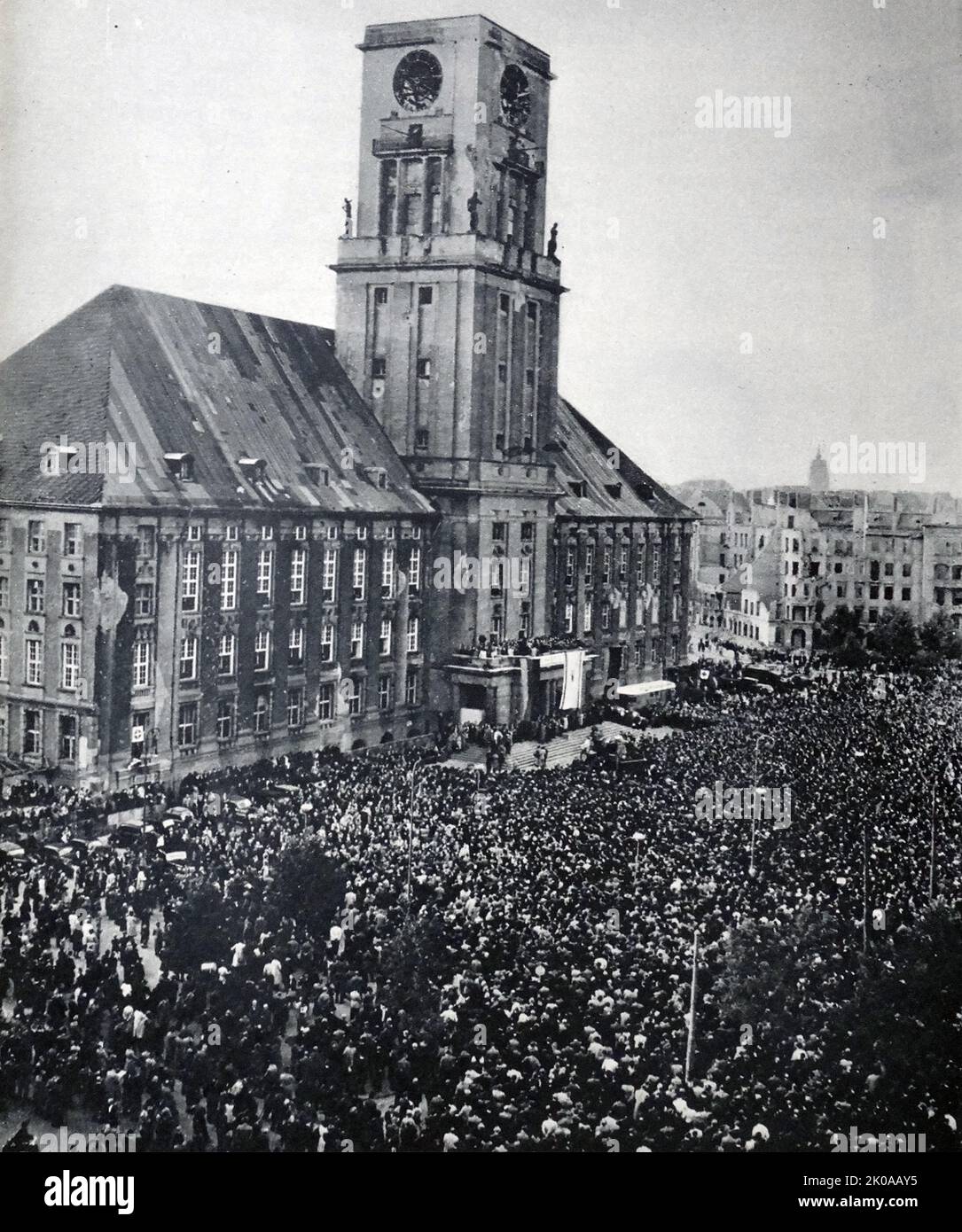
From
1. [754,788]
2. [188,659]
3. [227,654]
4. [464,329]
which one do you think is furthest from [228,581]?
[464,329]

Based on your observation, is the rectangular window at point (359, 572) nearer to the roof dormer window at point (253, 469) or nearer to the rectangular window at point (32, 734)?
the roof dormer window at point (253, 469)

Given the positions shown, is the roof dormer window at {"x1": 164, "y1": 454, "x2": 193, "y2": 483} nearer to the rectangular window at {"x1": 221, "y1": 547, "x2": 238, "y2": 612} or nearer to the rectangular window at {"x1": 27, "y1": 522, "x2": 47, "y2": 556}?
the rectangular window at {"x1": 221, "y1": 547, "x2": 238, "y2": 612}

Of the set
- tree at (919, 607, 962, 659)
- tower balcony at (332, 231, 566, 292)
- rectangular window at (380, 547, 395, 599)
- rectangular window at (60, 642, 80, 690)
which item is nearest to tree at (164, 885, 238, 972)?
rectangular window at (60, 642, 80, 690)

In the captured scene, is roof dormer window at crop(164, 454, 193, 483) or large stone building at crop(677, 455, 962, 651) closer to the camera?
large stone building at crop(677, 455, 962, 651)

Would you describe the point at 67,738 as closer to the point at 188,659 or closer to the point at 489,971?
the point at 188,659
